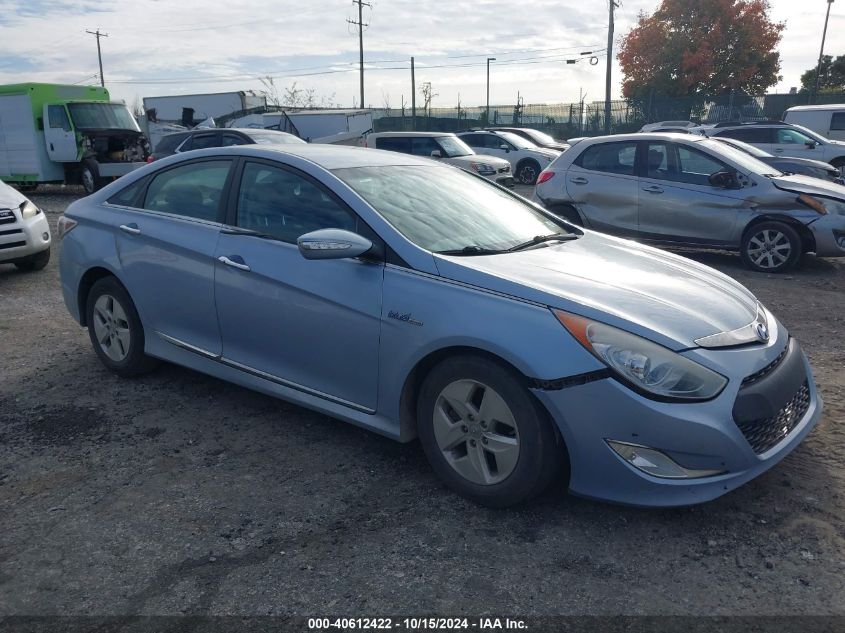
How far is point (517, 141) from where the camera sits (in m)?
21.3

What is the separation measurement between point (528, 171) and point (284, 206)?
1755cm

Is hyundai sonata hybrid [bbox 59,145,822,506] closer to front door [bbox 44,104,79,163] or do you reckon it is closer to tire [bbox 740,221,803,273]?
tire [bbox 740,221,803,273]

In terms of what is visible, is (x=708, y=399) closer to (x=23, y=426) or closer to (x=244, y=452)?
(x=244, y=452)

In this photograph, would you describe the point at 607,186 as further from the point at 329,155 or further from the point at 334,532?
the point at 334,532

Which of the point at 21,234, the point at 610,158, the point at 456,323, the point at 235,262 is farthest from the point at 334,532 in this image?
the point at 610,158

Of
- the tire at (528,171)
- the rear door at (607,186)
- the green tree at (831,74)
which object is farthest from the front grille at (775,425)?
the green tree at (831,74)

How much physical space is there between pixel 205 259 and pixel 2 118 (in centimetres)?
1773

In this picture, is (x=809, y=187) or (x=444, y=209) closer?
(x=444, y=209)

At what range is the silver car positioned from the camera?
8.05m

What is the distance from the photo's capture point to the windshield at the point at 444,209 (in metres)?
3.64

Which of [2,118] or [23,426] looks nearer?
[23,426]

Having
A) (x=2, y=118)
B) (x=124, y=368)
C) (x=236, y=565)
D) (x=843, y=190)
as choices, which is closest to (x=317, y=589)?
(x=236, y=565)

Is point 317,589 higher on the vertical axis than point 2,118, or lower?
lower

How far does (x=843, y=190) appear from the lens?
8.33 metres
